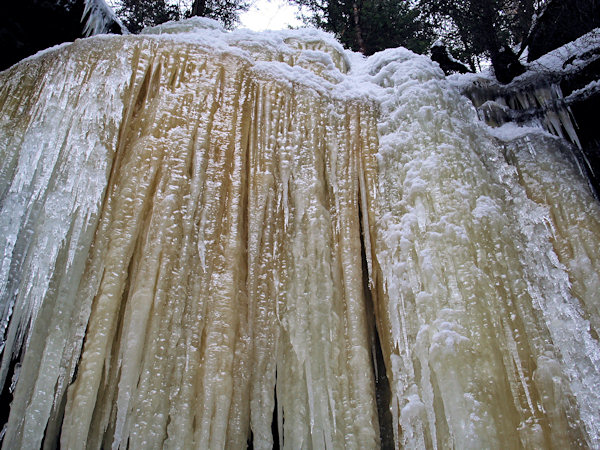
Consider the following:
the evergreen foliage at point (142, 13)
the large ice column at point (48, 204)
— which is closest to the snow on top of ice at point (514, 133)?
the large ice column at point (48, 204)

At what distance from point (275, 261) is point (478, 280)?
3.20 feet

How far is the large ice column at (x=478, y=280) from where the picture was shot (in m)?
1.69

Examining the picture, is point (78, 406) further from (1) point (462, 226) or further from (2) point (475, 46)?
(2) point (475, 46)

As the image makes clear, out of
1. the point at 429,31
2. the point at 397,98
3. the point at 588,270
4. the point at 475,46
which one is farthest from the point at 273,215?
the point at 429,31

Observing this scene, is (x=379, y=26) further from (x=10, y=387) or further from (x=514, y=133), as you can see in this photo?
(x=10, y=387)

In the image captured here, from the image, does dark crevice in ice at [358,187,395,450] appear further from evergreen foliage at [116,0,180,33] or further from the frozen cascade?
evergreen foliage at [116,0,180,33]

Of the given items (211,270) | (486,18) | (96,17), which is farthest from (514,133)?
(96,17)

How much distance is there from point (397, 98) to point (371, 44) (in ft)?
14.8

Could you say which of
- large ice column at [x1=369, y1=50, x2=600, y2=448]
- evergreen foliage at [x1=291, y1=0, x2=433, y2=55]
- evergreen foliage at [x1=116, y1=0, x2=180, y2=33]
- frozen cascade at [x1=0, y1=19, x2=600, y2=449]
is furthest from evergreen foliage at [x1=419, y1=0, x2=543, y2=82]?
evergreen foliage at [x1=116, y1=0, x2=180, y2=33]

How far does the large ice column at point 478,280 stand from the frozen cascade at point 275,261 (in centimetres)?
1

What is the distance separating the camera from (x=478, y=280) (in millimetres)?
2002

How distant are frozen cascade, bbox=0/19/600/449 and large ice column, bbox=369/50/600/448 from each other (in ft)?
0.03

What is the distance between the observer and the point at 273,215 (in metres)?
2.38

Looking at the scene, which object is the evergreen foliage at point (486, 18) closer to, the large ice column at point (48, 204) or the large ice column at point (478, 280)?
the large ice column at point (478, 280)
